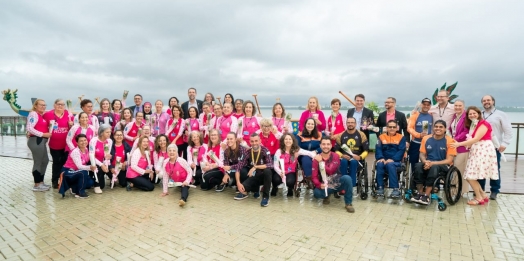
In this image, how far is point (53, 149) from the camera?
18.7 ft

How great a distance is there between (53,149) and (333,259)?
540 cm

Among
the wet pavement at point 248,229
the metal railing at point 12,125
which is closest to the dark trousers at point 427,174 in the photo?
the wet pavement at point 248,229

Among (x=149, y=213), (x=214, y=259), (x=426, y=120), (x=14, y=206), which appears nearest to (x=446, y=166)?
(x=426, y=120)

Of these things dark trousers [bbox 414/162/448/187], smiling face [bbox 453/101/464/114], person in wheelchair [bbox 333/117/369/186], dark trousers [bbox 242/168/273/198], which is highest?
smiling face [bbox 453/101/464/114]

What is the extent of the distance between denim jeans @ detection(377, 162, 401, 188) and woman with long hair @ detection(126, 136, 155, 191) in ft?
13.5

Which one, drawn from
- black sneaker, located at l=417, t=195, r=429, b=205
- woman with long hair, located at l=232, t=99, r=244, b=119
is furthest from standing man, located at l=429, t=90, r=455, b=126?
woman with long hair, located at l=232, t=99, r=244, b=119

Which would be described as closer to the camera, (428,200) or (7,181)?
(428,200)

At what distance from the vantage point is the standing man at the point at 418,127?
211 inches

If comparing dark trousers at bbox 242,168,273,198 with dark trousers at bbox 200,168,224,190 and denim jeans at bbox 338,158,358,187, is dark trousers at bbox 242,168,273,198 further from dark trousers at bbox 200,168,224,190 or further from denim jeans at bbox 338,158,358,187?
denim jeans at bbox 338,158,358,187

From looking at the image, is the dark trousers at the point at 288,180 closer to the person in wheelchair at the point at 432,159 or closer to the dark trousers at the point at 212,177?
the dark trousers at the point at 212,177

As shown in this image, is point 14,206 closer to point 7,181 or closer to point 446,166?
point 7,181

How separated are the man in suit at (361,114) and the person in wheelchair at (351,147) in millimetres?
597

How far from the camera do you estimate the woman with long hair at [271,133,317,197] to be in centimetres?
521

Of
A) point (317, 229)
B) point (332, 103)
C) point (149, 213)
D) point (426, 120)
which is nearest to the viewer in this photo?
point (317, 229)
